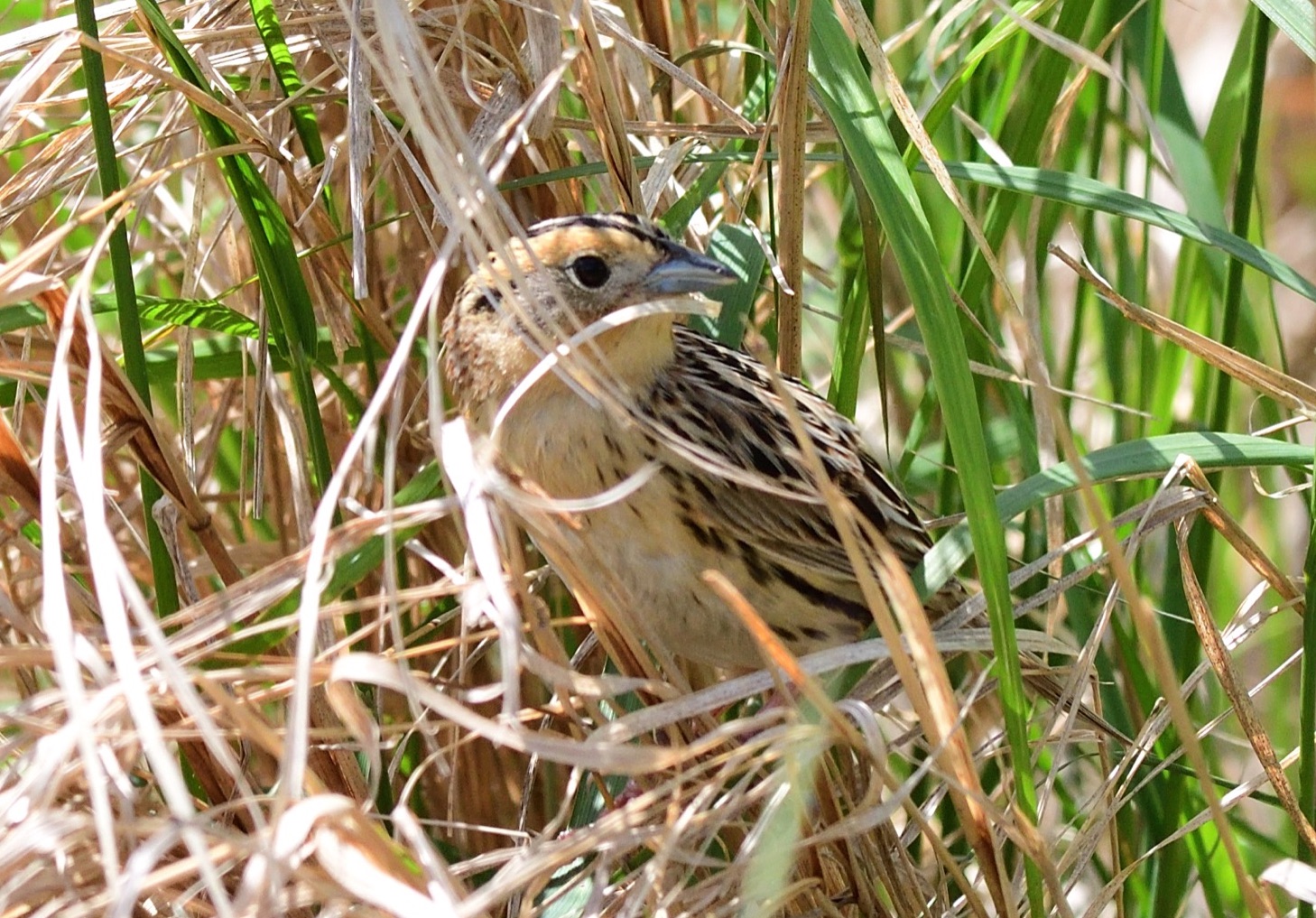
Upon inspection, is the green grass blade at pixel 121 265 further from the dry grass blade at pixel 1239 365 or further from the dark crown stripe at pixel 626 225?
the dry grass blade at pixel 1239 365

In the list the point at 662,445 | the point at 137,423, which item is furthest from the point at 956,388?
the point at 137,423

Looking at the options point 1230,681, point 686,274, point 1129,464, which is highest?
point 686,274

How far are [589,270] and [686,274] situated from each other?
0.49 feet

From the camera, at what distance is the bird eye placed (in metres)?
2.08

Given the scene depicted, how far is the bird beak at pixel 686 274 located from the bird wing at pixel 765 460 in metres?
0.18

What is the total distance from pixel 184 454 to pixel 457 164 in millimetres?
958

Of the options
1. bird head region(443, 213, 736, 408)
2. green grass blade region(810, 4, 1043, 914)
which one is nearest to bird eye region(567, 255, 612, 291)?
bird head region(443, 213, 736, 408)

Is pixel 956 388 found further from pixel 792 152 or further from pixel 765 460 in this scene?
pixel 765 460

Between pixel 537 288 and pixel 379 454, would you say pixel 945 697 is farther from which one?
pixel 379 454

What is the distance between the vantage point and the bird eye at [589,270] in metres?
2.08

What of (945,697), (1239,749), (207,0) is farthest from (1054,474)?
(1239,749)

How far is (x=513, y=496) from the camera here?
1.43 metres

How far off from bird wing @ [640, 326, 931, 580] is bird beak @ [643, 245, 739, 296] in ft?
0.60

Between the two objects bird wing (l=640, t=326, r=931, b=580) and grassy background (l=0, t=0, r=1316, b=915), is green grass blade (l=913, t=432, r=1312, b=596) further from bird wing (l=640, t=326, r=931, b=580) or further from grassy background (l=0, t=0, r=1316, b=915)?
bird wing (l=640, t=326, r=931, b=580)
